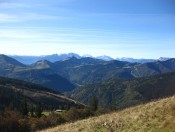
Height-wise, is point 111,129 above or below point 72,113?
above

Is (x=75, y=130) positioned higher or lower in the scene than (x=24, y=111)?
higher

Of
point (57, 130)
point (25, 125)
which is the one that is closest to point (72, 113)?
point (25, 125)

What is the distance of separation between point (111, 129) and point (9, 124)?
235 ft

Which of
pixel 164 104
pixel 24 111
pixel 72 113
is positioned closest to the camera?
pixel 164 104

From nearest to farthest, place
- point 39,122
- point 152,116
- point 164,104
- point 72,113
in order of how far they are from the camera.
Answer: point 152,116, point 164,104, point 39,122, point 72,113

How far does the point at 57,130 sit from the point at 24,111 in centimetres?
13032

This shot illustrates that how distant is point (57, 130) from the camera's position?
91.8ft

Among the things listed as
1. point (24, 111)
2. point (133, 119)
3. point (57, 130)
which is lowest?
point (24, 111)

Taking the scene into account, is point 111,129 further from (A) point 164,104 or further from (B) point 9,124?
(B) point 9,124

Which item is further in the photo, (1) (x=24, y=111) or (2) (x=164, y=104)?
(1) (x=24, y=111)

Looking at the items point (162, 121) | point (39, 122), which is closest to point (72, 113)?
point (39, 122)

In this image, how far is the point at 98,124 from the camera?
25312 mm

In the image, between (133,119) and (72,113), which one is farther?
(72,113)

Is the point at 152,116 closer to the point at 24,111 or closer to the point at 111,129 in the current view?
the point at 111,129
